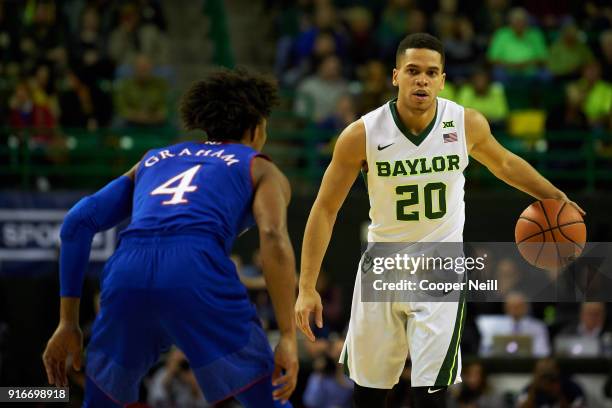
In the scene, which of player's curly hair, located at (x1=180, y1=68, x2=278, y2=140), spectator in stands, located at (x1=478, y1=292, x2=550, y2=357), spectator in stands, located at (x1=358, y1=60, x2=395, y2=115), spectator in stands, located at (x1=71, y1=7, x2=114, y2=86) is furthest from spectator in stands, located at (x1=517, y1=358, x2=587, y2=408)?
spectator in stands, located at (x1=71, y1=7, x2=114, y2=86)

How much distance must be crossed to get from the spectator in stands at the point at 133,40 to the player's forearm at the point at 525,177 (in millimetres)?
10429

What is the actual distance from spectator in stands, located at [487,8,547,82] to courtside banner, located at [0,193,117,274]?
6032mm

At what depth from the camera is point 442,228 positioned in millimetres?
6898

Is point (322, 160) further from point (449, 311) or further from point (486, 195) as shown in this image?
point (449, 311)

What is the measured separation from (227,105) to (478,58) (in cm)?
1129

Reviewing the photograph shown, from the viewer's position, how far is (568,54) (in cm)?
1659

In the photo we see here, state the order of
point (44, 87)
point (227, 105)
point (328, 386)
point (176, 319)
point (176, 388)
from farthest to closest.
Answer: point (44, 87), point (176, 388), point (328, 386), point (227, 105), point (176, 319)

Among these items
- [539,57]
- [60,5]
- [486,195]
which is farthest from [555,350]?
[60,5]

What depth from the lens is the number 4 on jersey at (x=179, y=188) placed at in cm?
542

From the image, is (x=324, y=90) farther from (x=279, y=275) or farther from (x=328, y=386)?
(x=279, y=275)

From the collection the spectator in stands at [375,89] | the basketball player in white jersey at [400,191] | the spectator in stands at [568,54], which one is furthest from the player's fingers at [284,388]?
the spectator in stands at [568,54]

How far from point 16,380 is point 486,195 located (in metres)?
6.28

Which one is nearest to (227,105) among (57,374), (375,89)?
(57,374)

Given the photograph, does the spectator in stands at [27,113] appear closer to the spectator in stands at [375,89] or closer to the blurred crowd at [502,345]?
the blurred crowd at [502,345]
